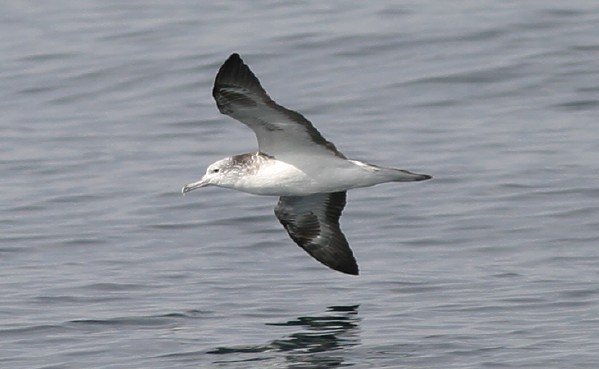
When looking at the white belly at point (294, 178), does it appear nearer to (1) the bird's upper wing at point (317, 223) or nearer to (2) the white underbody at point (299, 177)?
(2) the white underbody at point (299, 177)

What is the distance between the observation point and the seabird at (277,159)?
11578 millimetres

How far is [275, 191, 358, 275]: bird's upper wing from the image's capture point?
44.7 feet

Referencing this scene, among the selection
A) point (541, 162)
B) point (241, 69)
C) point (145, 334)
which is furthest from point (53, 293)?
point (541, 162)

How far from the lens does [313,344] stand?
12039mm

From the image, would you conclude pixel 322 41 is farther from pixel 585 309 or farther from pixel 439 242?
pixel 585 309

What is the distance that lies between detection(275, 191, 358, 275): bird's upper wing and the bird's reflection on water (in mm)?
837

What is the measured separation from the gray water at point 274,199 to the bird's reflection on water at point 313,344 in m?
0.03

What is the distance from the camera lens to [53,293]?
13914 mm

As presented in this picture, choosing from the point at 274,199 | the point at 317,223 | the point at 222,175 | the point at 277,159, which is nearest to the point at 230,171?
the point at 222,175

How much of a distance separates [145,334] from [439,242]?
11.6ft

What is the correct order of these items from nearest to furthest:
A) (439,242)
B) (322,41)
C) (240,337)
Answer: (240,337), (439,242), (322,41)

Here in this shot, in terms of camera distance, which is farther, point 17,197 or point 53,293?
point 17,197

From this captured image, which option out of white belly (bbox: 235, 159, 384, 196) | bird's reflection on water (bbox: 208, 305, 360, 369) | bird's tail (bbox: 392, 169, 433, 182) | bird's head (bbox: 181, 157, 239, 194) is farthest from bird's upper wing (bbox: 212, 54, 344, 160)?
bird's reflection on water (bbox: 208, 305, 360, 369)

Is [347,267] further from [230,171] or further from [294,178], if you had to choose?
[230,171]
